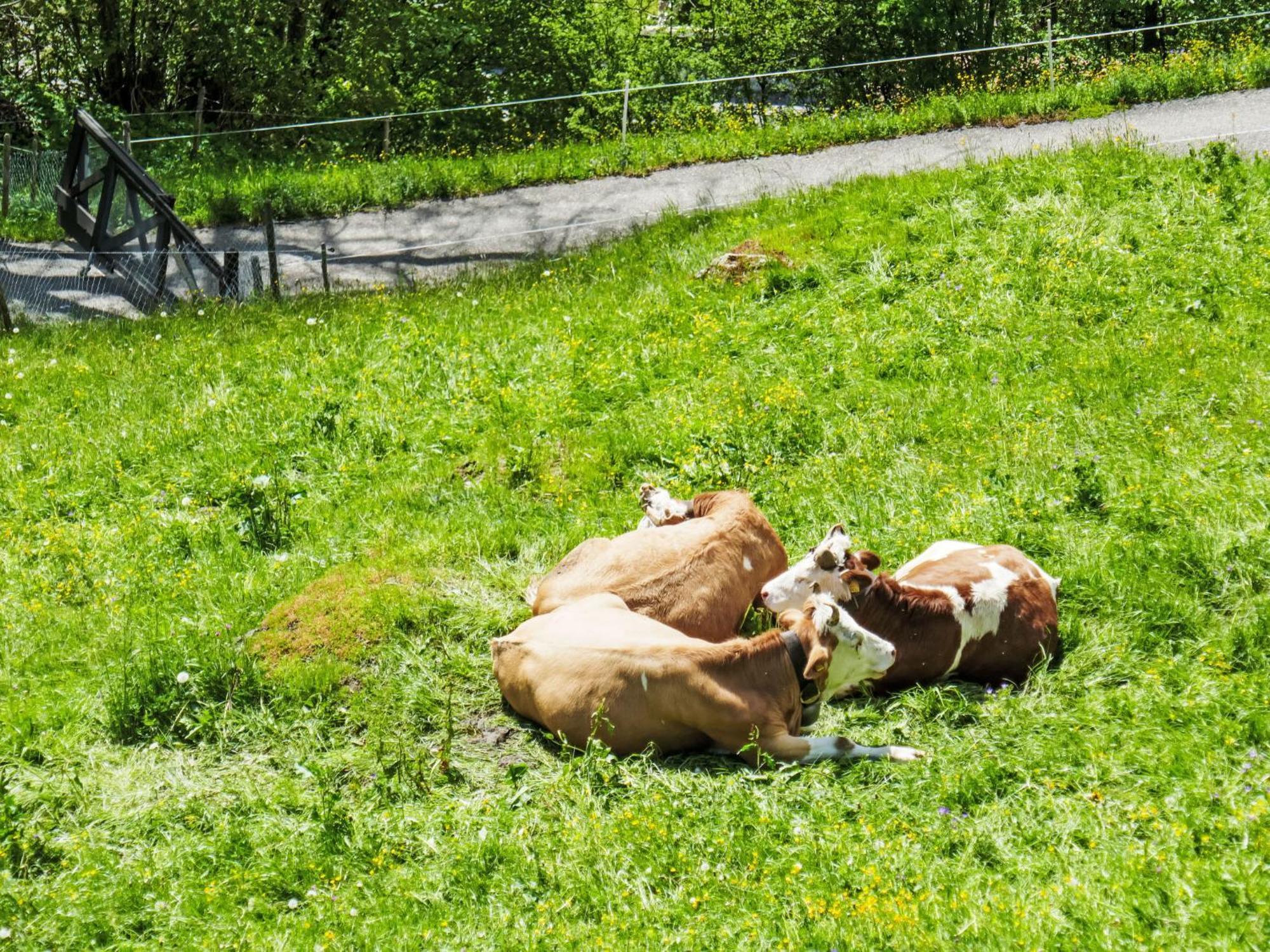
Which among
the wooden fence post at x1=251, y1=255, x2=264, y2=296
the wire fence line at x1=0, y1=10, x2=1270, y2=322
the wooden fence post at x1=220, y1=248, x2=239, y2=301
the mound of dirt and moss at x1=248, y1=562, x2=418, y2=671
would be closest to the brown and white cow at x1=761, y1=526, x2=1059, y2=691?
the mound of dirt and moss at x1=248, y1=562, x2=418, y2=671

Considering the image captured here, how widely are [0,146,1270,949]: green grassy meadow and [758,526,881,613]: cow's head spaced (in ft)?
2.43

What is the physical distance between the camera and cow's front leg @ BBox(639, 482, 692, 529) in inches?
377

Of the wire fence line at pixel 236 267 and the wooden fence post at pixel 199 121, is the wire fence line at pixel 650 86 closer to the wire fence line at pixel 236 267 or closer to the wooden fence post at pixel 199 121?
the wooden fence post at pixel 199 121

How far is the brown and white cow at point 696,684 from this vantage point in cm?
729

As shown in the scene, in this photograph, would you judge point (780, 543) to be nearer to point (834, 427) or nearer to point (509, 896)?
point (834, 427)

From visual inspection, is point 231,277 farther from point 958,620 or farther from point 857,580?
point 958,620

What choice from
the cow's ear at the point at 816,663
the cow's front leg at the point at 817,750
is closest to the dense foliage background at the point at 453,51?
the cow's ear at the point at 816,663

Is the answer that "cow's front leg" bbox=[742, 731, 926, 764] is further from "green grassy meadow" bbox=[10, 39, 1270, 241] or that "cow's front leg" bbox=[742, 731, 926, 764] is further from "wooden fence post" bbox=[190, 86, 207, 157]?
"wooden fence post" bbox=[190, 86, 207, 157]

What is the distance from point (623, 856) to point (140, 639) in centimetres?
411

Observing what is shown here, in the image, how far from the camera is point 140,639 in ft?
28.5

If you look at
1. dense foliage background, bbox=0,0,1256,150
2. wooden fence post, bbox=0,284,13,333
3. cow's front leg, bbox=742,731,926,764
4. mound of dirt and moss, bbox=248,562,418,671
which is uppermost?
dense foliage background, bbox=0,0,1256,150

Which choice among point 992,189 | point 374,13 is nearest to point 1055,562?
point 992,189

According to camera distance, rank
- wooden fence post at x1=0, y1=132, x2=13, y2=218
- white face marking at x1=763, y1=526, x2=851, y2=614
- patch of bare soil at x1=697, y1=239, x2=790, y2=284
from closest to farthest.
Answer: white face marking at x1=763, y1=526, x2=851, y2=614 < patch of bare soil at x1=697, y1=239, x2=790, y2=284 < wooden fence post at x1=0, y1=132, x2=13, y2=218

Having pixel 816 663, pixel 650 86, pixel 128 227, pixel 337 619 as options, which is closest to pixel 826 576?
pixel 816 663
